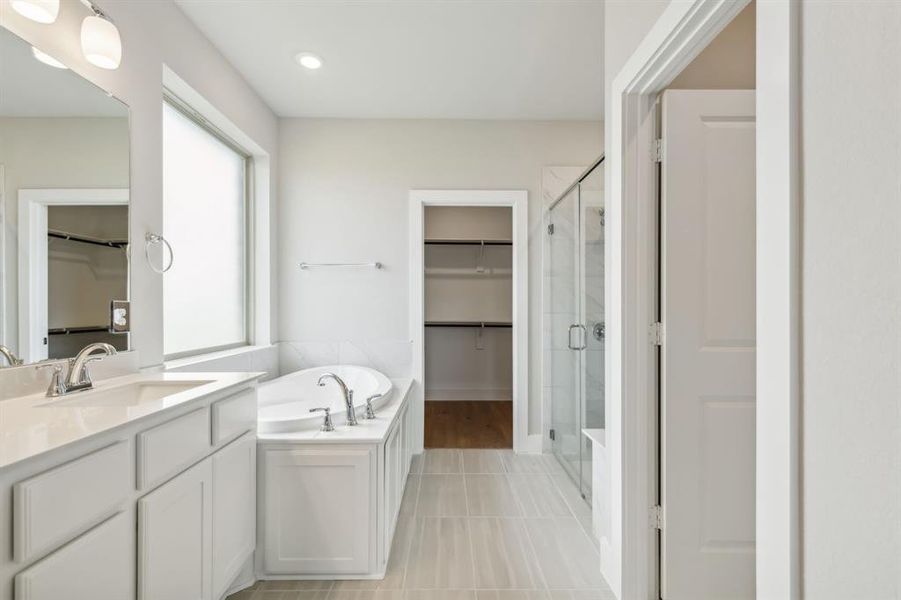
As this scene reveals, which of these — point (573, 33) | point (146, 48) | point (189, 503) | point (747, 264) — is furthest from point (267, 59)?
point (747, 264)

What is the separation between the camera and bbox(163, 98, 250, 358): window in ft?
7.58

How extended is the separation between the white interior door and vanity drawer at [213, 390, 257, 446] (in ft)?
5.41

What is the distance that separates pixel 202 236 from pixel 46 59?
1310mm

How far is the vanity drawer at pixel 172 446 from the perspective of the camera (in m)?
1.11

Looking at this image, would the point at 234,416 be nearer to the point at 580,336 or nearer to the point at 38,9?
the point at 38,9

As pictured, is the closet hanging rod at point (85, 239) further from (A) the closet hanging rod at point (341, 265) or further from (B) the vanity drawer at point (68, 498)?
(A) the closet hanging rod at point (341, 265)

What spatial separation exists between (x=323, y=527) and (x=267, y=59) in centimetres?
265

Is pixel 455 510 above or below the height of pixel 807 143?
below

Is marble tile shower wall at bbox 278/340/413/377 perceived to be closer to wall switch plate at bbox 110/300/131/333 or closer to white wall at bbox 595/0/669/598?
wall switch plate at bbox 110/300/131/333

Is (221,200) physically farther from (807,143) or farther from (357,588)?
(807,143)

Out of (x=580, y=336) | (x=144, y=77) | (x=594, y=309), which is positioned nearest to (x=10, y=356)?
(x=144, y=77)

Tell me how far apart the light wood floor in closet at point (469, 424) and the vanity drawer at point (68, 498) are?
263 cm

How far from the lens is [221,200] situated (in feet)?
9.31

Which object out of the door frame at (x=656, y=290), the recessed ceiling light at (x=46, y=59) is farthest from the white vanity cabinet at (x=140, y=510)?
the door frame at (x=656, y=290)
